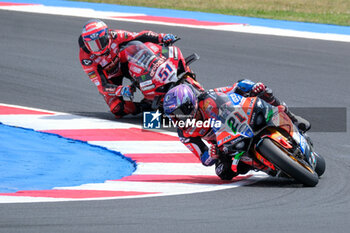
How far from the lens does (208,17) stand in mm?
20828

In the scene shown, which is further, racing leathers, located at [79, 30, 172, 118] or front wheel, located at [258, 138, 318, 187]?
racing leathers, located at [79, 30, 172, 118]

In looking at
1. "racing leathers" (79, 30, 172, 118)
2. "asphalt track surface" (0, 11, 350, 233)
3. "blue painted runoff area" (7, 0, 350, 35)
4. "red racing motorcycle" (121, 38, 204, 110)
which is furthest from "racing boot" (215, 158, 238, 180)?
"blue painted runoff area" (7, 0, 350, 35)

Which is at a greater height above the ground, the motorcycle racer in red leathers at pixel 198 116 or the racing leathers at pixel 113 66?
the motorcycle racer in red leathers at pixel 198 116

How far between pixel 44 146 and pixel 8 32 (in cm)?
924

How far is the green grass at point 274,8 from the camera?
820 inches

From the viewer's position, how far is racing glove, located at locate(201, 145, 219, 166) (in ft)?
25.0

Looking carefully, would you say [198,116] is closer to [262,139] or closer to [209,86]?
[262,139]

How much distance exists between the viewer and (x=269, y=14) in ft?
70.6

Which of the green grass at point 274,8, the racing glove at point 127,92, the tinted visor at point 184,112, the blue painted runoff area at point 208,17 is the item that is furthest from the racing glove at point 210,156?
the green grass at point 274,8

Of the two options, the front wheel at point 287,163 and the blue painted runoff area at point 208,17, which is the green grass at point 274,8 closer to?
the blue painted runoff area at point 208,17

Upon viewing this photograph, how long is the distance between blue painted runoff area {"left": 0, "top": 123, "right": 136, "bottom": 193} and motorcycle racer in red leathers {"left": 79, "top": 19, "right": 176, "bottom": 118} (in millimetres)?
1418

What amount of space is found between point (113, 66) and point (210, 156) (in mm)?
4208

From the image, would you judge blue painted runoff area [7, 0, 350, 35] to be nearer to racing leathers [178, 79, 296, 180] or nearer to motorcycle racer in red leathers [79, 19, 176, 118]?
motorcycle racer in red leathers [79, 19, 176, 118]

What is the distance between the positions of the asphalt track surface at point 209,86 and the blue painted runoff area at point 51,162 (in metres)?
1.50
